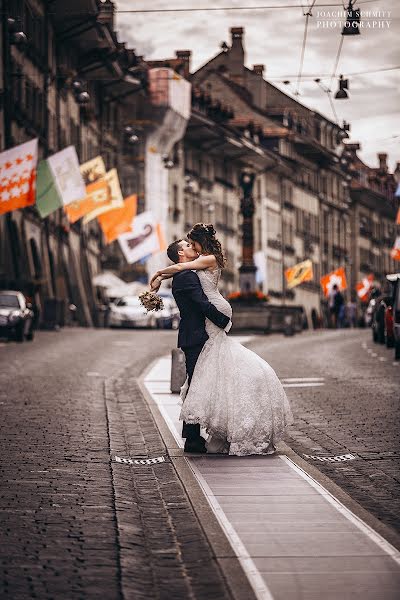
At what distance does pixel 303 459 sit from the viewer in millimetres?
12641

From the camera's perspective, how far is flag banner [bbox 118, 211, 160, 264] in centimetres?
5547

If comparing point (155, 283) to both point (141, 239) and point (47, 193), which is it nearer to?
point (47, 193)

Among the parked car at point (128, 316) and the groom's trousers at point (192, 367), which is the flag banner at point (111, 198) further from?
the groom's trousers at point (192, 367)

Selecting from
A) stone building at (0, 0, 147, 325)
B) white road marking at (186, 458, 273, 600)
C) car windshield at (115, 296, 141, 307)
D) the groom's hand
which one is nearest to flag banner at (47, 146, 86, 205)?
stone building at (0, 0, 147, 325)

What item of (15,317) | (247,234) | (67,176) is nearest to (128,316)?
(247,234)

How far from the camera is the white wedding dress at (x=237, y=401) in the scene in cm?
1246

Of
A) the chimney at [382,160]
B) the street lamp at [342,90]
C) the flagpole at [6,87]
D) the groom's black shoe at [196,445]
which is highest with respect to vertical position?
the chimney at [382,160]

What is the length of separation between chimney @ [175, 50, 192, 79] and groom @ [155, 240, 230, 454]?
7749 cm

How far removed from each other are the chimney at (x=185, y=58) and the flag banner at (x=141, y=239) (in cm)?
3438

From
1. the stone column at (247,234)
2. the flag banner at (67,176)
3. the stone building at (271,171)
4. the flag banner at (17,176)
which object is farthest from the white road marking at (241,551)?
the stone building at (271,171)

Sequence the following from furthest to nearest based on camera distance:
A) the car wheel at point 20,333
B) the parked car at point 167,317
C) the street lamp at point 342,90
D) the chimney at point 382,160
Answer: the chimney at point 382,160
the parked car at point 167,317
the car wheel at point 20,333
the street lamp at point 342,90

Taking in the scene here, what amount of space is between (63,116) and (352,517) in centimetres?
5815

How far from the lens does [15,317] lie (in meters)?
40.2

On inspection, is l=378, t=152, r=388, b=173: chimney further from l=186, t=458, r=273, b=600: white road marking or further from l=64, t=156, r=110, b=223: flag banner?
l=186, t=458, r=273, b=600: white road marking
